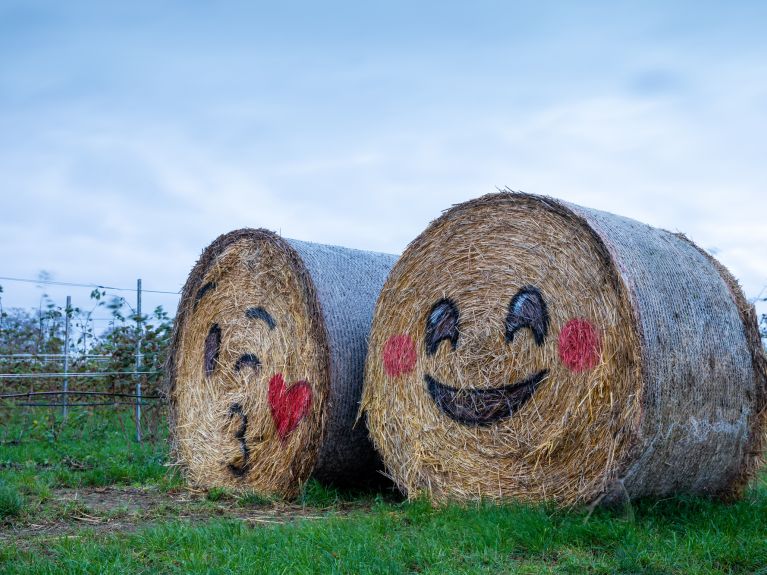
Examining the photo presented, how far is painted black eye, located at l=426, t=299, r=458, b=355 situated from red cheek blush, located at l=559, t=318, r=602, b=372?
0.81 meters

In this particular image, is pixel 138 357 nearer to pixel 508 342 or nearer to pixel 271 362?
pixel 271 362

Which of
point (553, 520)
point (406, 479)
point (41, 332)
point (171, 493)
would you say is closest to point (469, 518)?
point (553, 520)

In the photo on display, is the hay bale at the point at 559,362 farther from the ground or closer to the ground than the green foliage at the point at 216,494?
farther from the ground

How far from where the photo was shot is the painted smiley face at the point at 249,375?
20.6 ft

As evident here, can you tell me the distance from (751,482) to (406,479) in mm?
2201

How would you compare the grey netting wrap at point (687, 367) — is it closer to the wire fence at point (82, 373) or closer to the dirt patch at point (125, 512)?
the dirt patch at point (125, 512)

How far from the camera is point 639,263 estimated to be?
4988 mm

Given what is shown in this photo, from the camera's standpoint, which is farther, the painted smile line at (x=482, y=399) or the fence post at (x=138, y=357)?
the fence post at (x=138, y=357)

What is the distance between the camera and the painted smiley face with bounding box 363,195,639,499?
16.0ft

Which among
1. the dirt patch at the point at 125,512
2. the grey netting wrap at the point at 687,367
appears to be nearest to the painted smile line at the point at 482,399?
the grey netting wrap at the point at 687,367

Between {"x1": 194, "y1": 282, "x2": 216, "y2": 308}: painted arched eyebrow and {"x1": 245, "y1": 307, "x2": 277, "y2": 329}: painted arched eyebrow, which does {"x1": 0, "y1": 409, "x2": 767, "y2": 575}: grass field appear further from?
{"x1": 194, "y1": 282, "x2": 216, "y2": 308}: painted arched eyebrow

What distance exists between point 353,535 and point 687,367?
2037 mm

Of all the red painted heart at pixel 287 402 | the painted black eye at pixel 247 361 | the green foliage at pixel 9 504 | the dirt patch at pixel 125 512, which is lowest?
the dirt patch at pixel 125 512

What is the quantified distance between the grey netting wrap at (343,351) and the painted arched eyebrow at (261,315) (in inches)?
21.6
